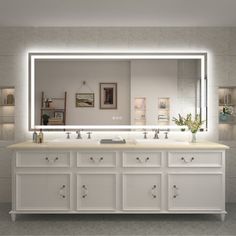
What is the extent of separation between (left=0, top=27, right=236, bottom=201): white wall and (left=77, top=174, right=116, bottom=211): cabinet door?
1216 mm

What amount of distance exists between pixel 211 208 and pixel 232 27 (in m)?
2.39

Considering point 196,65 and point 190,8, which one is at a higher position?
point 190,8

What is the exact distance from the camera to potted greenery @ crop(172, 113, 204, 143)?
417cm

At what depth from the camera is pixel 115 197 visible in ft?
12.2

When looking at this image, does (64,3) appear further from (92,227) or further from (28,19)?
(92,227)

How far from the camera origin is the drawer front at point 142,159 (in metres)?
3.71

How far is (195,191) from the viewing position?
3.71 metres

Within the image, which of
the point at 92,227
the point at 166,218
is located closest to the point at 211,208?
the point at 166,218

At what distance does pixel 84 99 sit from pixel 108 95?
32cm

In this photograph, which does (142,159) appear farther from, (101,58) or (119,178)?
(101,58)

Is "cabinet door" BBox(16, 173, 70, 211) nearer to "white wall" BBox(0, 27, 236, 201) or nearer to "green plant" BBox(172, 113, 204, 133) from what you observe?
"white wall" BBox(0, 27, 236, 201)

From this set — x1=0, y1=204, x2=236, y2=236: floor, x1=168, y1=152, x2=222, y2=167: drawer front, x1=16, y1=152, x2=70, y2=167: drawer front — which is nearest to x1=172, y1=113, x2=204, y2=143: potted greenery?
x1=168, y1=152, x2=222, y2=167: drawer front

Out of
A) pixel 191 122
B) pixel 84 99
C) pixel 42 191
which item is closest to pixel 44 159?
pixel 42 191

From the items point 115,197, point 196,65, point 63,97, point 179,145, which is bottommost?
point 115,197
